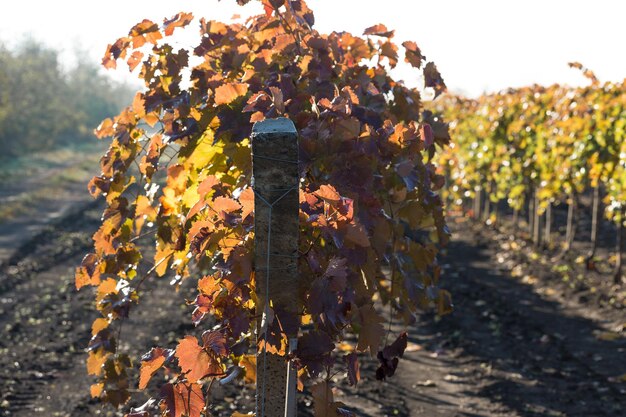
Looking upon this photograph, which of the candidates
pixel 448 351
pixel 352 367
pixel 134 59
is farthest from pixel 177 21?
pixel 448 351

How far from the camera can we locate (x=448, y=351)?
26.7ft

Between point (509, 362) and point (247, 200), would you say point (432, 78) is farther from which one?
point (509, 362)

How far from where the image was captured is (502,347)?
26.7 feet

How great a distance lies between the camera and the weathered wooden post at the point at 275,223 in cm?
247

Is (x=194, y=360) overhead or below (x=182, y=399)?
overhead

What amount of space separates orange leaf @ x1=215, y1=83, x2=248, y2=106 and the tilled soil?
2.92m

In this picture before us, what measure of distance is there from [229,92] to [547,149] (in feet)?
35.7

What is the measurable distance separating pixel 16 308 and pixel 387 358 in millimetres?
8055

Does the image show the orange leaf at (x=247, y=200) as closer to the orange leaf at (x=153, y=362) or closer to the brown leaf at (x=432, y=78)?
the orange leaf at (x=153, y=362)

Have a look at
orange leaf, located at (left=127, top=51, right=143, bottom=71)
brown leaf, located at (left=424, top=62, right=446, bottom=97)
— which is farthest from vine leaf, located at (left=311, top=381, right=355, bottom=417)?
orange leaf, located at (left=127, top=51, right=143, bottom=71)

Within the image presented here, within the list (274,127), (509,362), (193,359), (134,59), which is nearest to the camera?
(274,127)

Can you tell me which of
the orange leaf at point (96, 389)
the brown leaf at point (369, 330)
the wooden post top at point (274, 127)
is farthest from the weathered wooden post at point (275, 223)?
the orange leaf at point (96, 389)

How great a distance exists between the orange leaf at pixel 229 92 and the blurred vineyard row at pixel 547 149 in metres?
7.80

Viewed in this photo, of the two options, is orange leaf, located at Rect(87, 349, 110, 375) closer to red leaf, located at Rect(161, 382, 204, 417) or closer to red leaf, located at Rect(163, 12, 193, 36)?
red leaf, located at Rect(161, 382, 204, 417)
